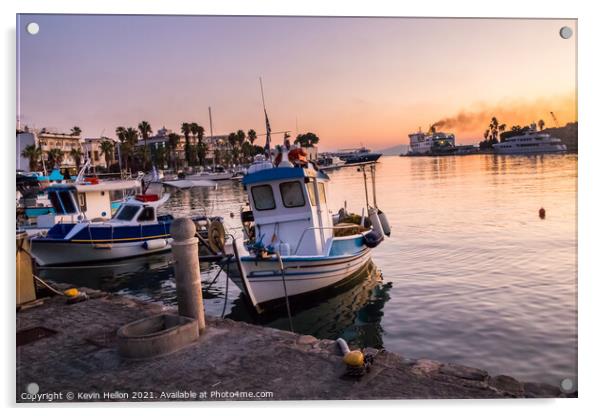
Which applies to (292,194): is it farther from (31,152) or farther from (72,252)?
(72,252)

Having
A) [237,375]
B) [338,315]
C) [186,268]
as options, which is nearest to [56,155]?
[338,315]

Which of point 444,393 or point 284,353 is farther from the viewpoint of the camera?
point 284,353

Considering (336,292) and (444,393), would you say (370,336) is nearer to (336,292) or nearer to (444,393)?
(336,292)

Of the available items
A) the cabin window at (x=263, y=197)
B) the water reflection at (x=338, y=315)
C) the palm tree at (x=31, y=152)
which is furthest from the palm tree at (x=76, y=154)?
the water reflection at (x=338, y=315)

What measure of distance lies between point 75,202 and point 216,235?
1276cm

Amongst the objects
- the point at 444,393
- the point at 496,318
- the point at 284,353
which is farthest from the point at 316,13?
the point at 496,318

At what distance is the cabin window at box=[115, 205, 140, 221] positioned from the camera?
18.1 metres

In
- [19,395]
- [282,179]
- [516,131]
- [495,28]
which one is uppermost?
[495,28]

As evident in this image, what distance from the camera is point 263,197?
444 inches

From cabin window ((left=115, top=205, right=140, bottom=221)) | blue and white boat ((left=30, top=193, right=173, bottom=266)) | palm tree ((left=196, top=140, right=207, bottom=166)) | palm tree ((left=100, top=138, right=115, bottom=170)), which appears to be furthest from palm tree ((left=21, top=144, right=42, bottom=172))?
palm tree ((left=196, top=140, right=207, bottom=166))

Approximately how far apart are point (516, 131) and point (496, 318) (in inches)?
149

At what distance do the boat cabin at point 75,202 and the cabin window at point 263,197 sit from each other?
9.64 m

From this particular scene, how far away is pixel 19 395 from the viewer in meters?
5.16

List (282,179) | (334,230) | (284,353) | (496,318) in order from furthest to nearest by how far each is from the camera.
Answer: (334,230) < (282,179) < (496,318) < (284,353)
